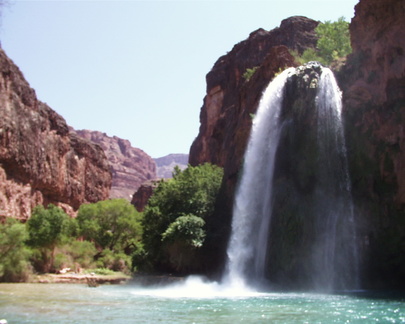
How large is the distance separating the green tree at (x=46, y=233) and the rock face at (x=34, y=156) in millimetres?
18836

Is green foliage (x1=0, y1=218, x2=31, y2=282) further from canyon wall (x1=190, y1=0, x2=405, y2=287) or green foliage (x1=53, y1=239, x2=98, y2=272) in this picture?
canyon wall (x1=190, y1=0, x2=405, y2=287)

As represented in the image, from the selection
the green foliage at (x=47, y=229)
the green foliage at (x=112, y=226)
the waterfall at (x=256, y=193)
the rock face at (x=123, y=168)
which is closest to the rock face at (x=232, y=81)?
the waterfall at (x=256, y=193)

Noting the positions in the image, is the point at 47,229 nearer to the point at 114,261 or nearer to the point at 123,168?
the point at 114,261

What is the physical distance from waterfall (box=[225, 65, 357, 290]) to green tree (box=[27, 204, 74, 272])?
1437 centimetres

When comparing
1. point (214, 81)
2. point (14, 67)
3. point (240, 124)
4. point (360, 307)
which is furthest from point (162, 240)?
point (214, 81)

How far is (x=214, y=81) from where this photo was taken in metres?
70.9

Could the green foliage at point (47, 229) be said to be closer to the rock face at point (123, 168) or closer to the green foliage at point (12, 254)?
the green foliage at point (12, 254)

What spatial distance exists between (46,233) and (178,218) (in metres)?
11.3

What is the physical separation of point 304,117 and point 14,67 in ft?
142

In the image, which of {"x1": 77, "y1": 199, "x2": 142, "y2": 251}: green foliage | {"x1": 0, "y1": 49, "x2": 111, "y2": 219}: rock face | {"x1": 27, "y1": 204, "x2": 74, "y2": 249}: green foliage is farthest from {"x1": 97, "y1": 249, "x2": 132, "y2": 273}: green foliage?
{"x1": 0, "y1": 49, "x2": 111, "y2": 219}: rock face

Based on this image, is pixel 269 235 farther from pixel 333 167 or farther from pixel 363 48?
pixel 363 48

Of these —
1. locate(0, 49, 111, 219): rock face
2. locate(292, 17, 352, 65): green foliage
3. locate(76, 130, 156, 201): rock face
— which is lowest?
locate(0, 49, 111, 219): rock face

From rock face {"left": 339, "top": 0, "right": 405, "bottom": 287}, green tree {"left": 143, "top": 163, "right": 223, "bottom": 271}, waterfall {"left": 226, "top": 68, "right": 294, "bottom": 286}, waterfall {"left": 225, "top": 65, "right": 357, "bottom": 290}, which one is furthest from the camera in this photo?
green tree {"left": 143, "top": 163, "right": 223, "bottom": 271}

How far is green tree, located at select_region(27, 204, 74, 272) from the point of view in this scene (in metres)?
34.0
